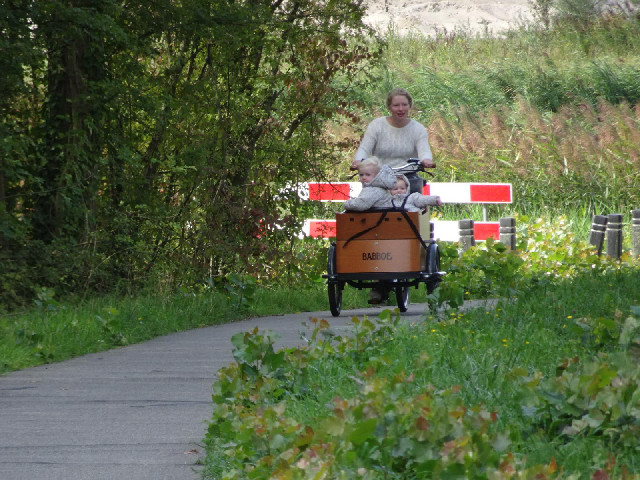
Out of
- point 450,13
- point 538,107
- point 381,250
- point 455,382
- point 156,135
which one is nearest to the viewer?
point 455,382

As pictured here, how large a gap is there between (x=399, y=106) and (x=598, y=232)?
5275 millimetres

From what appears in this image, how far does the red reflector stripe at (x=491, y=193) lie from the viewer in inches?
646

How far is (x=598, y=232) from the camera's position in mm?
16266

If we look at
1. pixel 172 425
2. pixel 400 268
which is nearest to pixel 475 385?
pixel 172 425

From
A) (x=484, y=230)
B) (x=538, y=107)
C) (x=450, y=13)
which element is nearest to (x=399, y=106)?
(x=484, y=230)

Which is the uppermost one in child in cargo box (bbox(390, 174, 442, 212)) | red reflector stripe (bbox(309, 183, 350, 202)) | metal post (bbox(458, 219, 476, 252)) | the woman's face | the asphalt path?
the woman's face

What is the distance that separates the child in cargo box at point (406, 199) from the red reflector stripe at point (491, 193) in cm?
520

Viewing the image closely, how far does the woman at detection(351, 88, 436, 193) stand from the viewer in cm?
1191

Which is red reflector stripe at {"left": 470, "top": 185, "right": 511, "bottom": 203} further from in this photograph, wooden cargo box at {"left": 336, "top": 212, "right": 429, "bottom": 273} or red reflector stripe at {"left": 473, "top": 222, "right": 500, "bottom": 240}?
wooden cargo box at {"left": 336, "top": 212, "right": 429, "bottom": 273}

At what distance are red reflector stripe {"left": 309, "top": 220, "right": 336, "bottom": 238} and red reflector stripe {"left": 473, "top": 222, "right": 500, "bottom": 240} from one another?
91.0 inches

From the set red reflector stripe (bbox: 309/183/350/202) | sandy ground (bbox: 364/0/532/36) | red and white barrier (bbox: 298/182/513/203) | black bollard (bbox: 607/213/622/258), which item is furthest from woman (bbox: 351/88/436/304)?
sandy ground (bbox: 364/0/532/36)

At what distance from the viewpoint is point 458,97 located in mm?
25375

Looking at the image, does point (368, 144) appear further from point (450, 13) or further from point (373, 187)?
point (450, 13)

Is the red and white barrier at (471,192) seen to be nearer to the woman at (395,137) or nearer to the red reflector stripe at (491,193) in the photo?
the red reflector stripe at (491,193)
